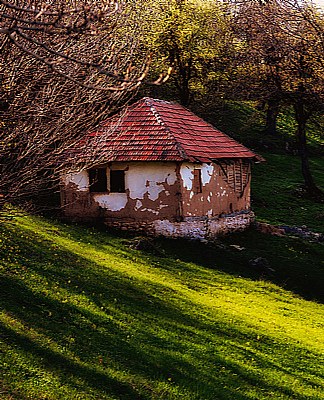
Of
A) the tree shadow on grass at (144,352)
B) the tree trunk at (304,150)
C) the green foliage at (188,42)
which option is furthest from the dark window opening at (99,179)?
the tree trunk at (304,150)

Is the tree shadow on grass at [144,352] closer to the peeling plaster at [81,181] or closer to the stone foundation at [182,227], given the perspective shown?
the stone foundation at [182,227]

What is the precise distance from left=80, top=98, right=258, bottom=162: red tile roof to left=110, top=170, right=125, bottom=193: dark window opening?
0.79 metres

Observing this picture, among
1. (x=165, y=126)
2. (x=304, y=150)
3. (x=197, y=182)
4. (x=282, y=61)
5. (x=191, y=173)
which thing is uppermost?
(x=282, y=61)

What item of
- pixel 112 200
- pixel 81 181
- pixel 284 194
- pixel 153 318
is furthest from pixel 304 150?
pixel 153 318

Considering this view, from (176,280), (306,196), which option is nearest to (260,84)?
(306,196)

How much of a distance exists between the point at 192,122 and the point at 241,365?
1678cm

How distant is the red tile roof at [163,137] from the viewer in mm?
24562

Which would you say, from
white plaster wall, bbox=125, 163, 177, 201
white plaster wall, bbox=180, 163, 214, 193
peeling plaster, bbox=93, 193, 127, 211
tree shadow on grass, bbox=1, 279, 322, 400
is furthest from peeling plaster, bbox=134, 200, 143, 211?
tree shadow on grass, bbox=1, 279, 322, 400

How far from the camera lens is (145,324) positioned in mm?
14320

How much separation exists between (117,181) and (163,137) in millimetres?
2460

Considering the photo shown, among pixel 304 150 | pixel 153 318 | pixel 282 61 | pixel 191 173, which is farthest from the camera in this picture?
pixel 304 150

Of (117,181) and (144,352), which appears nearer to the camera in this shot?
(144,352)

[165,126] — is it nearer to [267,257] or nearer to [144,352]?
[267,257]

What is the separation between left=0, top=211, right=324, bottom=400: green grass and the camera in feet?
37.7
